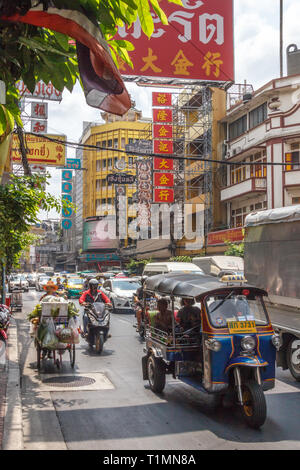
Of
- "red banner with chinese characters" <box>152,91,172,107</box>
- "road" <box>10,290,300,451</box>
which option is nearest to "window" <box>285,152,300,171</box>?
"red banner with chinese characters" <box>152,91,172,107</box>

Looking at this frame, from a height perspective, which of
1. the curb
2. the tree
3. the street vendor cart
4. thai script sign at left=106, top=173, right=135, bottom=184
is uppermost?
thai script sign at left=106, top=173, right=135, bottom=184

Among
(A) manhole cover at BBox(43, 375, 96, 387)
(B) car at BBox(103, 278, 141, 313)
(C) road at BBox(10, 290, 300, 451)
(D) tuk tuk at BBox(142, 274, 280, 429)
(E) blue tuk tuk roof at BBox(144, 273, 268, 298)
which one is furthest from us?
(B) car at BBox(103, 278, 141, 313)

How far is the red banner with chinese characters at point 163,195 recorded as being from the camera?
35.8 metres

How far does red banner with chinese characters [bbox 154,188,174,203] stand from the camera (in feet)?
117

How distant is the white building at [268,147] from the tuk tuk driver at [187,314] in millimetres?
21511

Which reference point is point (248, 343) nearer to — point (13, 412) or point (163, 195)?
point (13, 412)

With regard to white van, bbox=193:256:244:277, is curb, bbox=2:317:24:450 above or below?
below

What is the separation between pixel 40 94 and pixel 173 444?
71.9ft

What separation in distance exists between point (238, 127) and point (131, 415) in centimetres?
3217

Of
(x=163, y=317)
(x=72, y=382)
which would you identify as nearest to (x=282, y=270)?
(x=163, y=317)

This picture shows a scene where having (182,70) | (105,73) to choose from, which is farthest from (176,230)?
(105,73)

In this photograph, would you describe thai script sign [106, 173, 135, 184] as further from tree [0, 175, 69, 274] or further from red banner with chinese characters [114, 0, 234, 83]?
tree [0, 175, 69, 274]

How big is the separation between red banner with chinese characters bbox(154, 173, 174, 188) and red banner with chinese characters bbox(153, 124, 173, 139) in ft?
9.14

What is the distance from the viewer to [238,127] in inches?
1444
